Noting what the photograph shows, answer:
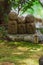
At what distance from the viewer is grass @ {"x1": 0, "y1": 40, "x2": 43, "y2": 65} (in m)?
2.31

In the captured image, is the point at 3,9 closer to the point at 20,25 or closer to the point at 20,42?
the point at 20,25

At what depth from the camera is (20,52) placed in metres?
2.66

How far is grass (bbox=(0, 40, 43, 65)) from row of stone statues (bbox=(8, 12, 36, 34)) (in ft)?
1.20

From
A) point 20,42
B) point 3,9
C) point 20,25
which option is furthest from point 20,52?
point 3,9

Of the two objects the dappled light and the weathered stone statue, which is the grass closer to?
the dappled light

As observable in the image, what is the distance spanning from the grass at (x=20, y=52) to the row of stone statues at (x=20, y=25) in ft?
1.20

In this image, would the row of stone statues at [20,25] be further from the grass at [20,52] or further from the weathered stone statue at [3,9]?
the weathered stone statue at [3,9]

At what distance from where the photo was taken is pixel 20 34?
3.46m

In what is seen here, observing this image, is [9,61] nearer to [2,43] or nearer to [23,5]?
[2,43]

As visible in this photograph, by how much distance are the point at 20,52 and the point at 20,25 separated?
35.7 inches

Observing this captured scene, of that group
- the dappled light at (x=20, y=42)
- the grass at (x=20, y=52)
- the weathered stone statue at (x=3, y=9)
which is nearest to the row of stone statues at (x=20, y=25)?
the dappled light at (x=20, y=42)

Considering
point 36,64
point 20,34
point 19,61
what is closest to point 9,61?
point 19,61

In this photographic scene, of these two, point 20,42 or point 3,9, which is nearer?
point 20,42

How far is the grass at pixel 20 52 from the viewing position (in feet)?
7.58
